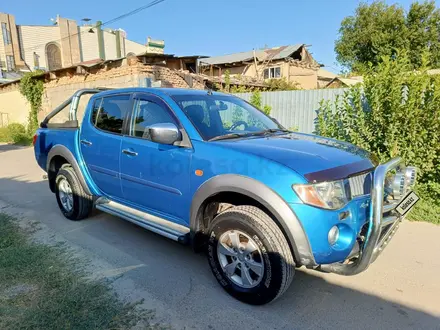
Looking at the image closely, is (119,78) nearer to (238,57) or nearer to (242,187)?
(242,187)

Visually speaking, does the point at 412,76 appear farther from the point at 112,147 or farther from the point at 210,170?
the point at 112,147

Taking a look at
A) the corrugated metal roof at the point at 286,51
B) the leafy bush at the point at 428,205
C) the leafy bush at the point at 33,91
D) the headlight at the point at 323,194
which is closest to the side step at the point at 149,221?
the headlight at the point at 323,194

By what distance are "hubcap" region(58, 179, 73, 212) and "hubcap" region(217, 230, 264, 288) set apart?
2.84 m

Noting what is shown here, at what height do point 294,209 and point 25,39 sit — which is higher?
point 25,39

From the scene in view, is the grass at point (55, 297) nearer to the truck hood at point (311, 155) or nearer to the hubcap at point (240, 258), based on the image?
the hubcap at point (240, 258)

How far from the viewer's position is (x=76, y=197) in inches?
172

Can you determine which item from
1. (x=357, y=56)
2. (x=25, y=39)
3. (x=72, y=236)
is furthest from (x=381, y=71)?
(x=25, y=39)

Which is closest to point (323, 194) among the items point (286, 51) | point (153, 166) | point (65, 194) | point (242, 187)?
point (242, 187)

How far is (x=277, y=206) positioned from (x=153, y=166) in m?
1.42

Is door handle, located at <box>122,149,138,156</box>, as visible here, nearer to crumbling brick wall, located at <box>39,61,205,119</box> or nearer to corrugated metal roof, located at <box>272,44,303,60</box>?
crumbling brick wall, located at <box>39,61,205,119</box>

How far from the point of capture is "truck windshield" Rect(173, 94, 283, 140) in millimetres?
3047

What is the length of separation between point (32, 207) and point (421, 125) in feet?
21.6

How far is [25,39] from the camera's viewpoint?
116 feet

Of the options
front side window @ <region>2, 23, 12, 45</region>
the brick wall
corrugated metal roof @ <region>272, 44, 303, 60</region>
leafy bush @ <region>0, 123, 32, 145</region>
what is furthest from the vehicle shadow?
front side window @ <region>2, 23, 12, 45</region>
